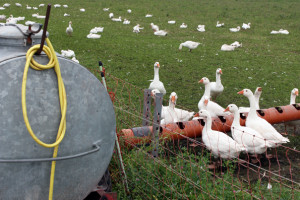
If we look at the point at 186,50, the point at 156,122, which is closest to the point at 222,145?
the point at 156,122

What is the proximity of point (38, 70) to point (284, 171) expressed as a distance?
3852 millimetres

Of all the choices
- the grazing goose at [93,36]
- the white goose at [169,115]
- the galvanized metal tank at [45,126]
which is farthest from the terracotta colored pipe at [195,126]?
the grazing goose at [93,36]

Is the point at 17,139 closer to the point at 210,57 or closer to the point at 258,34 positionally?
the point at 210,57

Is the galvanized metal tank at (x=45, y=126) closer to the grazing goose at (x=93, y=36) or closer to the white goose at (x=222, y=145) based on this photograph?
the white goose at (x=222, y=145)

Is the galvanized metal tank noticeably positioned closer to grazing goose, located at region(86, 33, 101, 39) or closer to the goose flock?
the goose flock

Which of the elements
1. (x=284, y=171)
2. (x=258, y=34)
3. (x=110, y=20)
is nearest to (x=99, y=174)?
(x=284, y=171)

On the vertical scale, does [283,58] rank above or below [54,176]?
below

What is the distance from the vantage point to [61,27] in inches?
589

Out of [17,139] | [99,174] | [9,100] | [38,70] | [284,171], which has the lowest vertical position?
[284,171]

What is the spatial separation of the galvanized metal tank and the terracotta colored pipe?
4.87 feet

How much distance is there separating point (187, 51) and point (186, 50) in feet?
0.47

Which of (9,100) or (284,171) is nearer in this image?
(9,100)

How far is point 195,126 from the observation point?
223 inches

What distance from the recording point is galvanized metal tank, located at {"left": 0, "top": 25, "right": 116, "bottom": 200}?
103 inches
